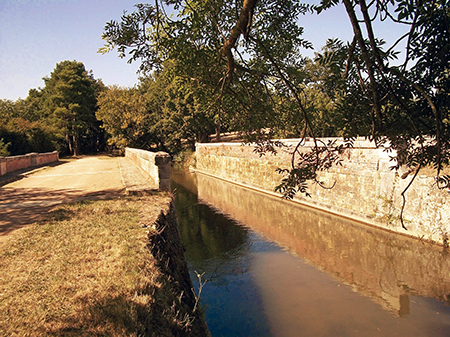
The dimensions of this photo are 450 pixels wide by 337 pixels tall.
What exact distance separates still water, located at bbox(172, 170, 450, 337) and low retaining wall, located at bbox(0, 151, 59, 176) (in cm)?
913

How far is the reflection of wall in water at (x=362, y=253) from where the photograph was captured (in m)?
6.40

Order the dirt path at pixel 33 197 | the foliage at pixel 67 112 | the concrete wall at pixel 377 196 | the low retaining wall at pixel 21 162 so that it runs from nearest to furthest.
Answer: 1. the dirt path at pixel 33 197
2. the concrete wall at pixel 377 196
3. the low retaining wall at pixel 21 162
4. the foliage at pixel 67 112

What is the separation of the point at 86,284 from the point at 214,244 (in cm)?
613

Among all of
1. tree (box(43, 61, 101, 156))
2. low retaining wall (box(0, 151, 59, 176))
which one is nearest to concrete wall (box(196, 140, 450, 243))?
low retaining wall (box(0, 151, 59, 176))

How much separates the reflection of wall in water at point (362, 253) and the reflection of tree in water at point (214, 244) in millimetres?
959

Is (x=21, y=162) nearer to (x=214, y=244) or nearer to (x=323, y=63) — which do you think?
(x=214, y=244)

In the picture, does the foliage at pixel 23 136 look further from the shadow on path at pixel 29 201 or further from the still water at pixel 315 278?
the still water at pixel 315 278

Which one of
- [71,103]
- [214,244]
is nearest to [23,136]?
[71,103]

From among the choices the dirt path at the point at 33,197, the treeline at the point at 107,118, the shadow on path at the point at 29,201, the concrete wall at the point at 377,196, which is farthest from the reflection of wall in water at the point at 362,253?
the treeline at the point at 107,118

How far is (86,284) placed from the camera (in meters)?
3.25

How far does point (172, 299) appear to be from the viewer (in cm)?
343

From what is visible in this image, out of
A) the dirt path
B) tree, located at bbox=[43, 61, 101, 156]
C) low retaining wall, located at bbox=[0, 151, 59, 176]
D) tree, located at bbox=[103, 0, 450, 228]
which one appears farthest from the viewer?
tree, located at bbox=[43, 61, 101, 156]

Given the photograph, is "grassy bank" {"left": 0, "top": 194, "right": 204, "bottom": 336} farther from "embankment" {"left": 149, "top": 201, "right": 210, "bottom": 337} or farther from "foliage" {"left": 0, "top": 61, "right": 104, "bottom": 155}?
"foliage" {"left": 0, "top": 61, "right": 104, "bottom": 155}

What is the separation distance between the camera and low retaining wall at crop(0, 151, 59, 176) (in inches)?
542
